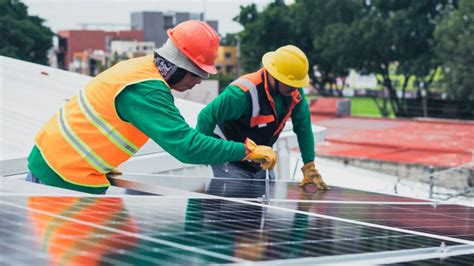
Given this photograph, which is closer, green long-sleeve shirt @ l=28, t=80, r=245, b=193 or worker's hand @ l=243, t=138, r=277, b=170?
green long-sleeve shirt @ l=28, t=80, r=245, b=193

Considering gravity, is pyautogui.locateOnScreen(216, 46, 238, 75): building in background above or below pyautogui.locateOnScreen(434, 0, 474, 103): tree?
above

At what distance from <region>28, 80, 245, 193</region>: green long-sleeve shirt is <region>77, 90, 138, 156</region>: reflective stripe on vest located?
151 millimetres

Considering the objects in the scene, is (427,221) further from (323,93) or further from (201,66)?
(323,93)

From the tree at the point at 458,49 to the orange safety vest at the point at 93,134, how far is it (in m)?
32.9

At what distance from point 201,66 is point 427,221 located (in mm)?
1619

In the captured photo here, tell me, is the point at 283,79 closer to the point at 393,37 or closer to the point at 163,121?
the point at 163,121

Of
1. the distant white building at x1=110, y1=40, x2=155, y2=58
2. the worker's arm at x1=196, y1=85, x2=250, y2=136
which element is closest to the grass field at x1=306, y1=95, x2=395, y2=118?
the distant white building at x1=110, y1=40, x2=155, y2=58

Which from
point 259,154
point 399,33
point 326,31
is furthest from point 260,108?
point 326,31

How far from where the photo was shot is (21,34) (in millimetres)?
47250

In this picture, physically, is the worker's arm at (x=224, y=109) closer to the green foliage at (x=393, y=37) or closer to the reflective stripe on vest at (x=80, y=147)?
the reflective stripe on vest at (x=80, y=147)

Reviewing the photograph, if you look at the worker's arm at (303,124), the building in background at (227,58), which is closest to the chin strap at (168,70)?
the worker's arm at (303,124)

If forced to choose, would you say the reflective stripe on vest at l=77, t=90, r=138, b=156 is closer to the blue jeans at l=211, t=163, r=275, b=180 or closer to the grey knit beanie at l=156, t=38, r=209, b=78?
the grey knit beanie at l=156, t=38, r=209, b=78

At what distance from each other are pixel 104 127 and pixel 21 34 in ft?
146

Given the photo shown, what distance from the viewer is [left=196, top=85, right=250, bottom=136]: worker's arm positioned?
22.1 ft
